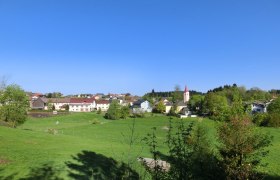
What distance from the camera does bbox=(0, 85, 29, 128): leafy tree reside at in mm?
49219

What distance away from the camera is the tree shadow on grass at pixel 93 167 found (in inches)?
679

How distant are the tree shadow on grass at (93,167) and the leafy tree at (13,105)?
27.3m

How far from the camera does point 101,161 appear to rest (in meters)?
22.8

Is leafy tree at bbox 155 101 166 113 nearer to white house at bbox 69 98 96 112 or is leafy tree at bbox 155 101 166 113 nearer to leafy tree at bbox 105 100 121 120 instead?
leafy tree at bbox 105 100 121 120

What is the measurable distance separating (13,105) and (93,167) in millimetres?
34673

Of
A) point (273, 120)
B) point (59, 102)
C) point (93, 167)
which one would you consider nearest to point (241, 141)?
point (93, 167)

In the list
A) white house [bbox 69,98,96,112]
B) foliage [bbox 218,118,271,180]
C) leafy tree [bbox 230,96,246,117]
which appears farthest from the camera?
white house [bbox 69,98,96,112]

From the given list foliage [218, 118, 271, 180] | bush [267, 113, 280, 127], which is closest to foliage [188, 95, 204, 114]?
bush [267, 113, 280, 127]

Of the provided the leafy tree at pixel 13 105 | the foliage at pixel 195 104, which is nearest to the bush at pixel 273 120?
the foliage at pixel 195 104

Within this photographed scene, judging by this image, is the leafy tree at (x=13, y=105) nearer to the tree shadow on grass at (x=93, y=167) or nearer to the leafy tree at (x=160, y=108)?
the tree shadow on grass at (x=93, y=167)

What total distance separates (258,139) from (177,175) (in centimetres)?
1394

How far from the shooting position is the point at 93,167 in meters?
20.2

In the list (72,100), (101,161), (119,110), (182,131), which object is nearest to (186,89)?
(72,100)

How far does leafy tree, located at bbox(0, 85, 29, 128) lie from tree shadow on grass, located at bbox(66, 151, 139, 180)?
27.3 metres
